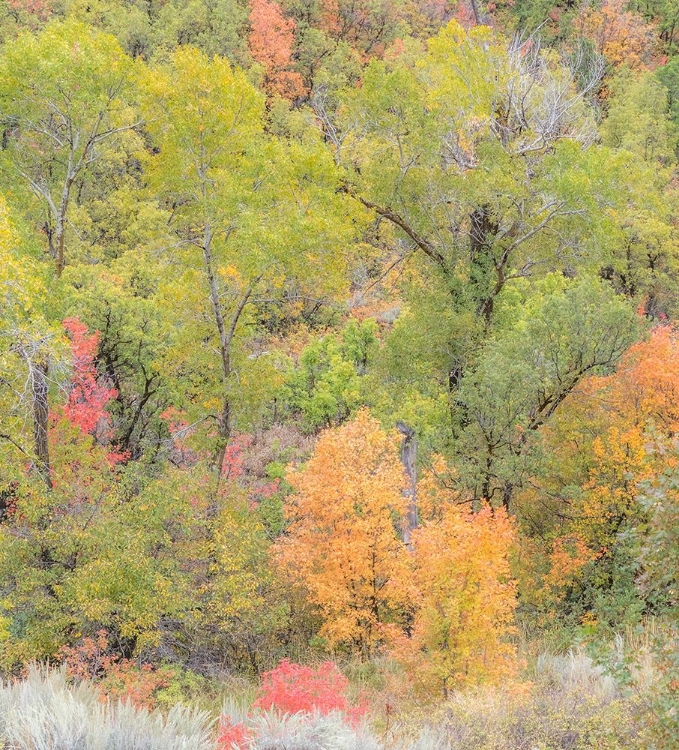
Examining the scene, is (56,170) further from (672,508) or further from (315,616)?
(672,508)

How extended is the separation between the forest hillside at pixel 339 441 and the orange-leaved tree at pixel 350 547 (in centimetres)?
9

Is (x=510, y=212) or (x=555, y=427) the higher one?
(x=510, y=212)

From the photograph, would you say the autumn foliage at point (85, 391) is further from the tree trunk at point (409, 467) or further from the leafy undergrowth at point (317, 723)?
the leafy undergrowth at point (317, 723)

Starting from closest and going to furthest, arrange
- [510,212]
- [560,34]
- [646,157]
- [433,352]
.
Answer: [510,212] → [433,352] → [646,157] → [560,34]

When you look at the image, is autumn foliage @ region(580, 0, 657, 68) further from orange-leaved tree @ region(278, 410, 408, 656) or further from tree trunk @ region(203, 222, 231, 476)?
orange-leaved tree @ region(278, 410, 408, 656)

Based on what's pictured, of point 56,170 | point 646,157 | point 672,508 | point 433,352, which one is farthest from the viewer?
point 646,157

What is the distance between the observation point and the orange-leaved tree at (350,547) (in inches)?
645

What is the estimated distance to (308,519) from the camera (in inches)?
694

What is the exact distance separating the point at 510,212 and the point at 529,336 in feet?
12.9

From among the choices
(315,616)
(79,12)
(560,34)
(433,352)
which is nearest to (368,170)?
(433,352)

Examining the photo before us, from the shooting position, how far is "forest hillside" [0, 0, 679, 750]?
1027cm

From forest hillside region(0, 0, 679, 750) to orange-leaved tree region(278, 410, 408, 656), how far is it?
0.09 meters

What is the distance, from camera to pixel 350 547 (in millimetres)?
16375

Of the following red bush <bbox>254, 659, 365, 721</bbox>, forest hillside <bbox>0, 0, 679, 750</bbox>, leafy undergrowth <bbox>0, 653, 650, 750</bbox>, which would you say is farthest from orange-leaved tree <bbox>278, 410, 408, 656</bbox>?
leafy undergrowth <bbox>0, 653, 650, 750</bbox>
